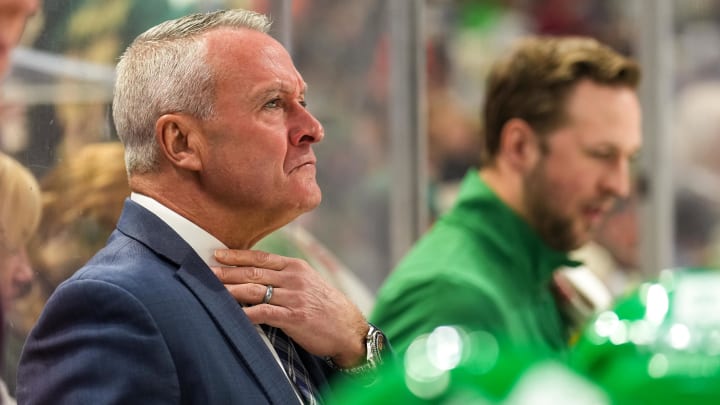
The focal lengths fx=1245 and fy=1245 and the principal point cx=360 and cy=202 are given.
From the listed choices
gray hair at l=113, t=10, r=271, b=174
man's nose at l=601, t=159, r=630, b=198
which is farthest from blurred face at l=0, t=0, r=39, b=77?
man's nose at l=601, t=159, r=630, b=198

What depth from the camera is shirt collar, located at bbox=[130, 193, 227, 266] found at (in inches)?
71.7

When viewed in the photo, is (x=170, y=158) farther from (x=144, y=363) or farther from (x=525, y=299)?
→ (x=525, y=299)

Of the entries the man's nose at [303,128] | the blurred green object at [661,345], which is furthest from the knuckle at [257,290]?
the blurred green object at [661,345]

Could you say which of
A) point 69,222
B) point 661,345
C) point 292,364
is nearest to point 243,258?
point 292,364

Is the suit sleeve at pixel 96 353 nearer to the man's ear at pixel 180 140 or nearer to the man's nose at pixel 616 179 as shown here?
the man's ear at pixel 180 140

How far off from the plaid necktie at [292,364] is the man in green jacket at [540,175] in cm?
100

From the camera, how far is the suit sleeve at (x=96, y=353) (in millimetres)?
1604

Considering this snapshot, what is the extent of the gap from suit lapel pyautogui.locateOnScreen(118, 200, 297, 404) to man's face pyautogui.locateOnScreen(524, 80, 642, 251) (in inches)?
63.9

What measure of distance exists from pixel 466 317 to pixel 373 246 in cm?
168

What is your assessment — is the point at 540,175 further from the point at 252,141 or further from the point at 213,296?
the point at 213,296

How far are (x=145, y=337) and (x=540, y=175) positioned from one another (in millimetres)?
1790

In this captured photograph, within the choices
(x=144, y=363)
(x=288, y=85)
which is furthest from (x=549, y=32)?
(x=144, y=363)

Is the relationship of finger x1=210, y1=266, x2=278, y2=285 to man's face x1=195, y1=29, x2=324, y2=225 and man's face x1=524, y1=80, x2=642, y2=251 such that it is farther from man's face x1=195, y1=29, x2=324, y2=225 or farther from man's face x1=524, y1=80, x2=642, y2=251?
man's face x1=524, y1=80, x2=642, y2=251

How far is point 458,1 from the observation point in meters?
4.95
